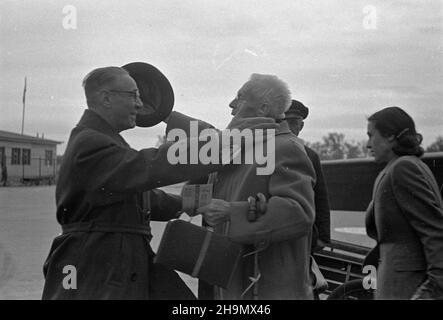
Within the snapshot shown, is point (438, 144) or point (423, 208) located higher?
point (438, 144)

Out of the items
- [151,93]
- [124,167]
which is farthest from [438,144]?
[124,167]

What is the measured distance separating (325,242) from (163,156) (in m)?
1.66

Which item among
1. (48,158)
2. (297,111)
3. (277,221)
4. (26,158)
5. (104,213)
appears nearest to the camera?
(277,221)

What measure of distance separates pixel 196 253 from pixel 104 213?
38cm

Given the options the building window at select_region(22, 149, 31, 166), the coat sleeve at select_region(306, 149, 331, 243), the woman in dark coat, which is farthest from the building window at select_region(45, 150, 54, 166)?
the woman in dark coat

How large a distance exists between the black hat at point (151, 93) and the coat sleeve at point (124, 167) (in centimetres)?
46

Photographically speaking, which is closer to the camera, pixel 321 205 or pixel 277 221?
pixel 277 221

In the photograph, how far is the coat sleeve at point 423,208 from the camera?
238 cm

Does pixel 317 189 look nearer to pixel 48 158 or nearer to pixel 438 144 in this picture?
pixel 438 144

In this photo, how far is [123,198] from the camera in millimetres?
2457

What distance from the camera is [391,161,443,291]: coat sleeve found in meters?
2.38

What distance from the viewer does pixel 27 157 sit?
13.5 feet
